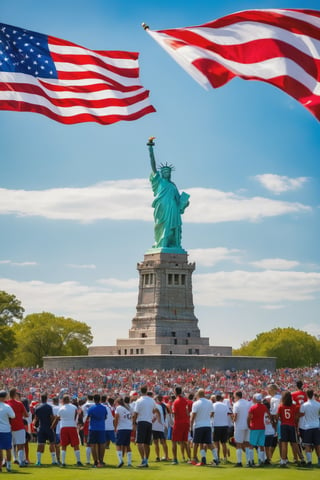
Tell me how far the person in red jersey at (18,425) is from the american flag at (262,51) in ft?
26.2

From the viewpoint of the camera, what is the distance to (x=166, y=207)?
75188 mm

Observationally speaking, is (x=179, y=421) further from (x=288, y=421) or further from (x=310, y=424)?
(x=310, y=424)

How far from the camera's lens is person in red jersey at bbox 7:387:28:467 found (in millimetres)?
18328

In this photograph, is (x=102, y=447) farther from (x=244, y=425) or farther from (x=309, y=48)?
(x=309, y=48)

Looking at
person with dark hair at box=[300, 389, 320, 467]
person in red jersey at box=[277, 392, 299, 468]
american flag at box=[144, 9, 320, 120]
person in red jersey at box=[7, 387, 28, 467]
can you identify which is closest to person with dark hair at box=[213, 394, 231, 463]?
person in red jersey at box=[277, 392, 299, 468]

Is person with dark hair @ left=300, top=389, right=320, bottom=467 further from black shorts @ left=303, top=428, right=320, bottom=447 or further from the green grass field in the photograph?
the green grass field

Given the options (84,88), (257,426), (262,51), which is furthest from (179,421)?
(262,51)

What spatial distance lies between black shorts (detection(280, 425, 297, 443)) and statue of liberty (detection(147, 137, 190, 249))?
186 ft

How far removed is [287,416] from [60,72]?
8372 millimetres

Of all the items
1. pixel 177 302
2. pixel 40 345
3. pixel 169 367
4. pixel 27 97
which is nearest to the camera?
pixel 27 97

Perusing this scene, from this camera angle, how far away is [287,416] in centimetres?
1883

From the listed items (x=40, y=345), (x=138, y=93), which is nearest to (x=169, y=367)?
(x=40, y=345)

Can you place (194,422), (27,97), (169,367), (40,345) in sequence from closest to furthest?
(27,97), (194,422), (169,367), (40,345)

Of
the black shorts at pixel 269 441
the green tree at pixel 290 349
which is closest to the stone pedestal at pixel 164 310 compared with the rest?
Result: the green tree at pixel 290 349
